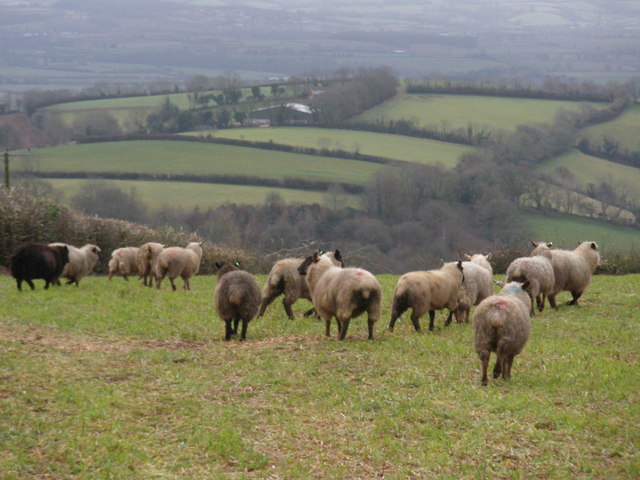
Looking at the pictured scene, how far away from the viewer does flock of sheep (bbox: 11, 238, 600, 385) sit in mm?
12289

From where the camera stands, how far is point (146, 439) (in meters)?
9.66

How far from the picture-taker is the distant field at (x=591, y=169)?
2721 inches

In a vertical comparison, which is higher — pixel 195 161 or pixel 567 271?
pixel 567 271

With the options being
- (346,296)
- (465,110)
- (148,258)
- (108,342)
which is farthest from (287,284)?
(465,110)

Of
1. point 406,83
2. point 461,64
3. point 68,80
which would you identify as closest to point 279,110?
point 406,83

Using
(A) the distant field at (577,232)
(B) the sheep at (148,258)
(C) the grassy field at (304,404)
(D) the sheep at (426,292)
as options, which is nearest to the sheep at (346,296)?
(C) the grassy field at (304,404)

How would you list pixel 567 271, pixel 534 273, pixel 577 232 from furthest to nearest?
pixel 577 232, pixel 567 271, pixel 534 273

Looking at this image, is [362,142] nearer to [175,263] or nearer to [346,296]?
[175,263]

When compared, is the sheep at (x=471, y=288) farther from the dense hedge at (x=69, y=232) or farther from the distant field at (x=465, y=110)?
the distant field at (x=465, y=110)

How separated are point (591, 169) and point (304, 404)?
215ft

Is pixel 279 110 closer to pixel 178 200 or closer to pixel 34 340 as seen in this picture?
pixel 178 200

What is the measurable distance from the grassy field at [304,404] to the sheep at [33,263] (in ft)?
18.0

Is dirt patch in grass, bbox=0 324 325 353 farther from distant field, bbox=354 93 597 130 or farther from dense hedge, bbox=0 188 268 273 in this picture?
distant field, bbox=354 93 597 130

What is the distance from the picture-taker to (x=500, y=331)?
12031 millimetres
